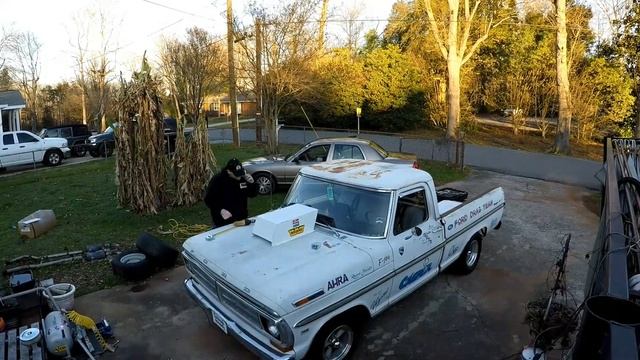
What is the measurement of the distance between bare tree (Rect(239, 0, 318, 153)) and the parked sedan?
7.84m

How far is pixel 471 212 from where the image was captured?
19.7 feet

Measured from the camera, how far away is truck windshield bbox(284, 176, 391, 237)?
459cm

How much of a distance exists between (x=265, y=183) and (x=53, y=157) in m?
12.7

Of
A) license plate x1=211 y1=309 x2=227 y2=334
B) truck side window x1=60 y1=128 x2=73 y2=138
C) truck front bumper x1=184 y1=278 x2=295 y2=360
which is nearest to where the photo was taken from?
truck front bumper x1=184 y1=278 x2=295 y2=360

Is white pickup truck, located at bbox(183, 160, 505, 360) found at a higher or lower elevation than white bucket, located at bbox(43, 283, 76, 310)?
higher

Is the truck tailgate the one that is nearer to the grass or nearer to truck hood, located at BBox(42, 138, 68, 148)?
the grass

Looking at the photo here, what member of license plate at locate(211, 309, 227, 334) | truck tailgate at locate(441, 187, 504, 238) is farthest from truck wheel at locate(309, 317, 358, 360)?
truck tailgate at locate(441, 187, 504, 238)

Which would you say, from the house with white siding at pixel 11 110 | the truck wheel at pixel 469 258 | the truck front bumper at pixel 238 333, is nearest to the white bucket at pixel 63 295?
the truck front bumper at pixel 238 333

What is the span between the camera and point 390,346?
4.58m

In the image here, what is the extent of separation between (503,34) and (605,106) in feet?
23.7

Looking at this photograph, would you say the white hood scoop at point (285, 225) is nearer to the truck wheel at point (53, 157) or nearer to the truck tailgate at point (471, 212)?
the truck tailgate at point (471, 212)

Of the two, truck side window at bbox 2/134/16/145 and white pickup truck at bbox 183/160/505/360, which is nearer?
white pickup truck at bbox 183/160/505/360

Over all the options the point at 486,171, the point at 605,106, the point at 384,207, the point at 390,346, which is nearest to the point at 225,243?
the point at 384,207

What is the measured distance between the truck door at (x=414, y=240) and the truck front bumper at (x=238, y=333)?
5.10 ft
